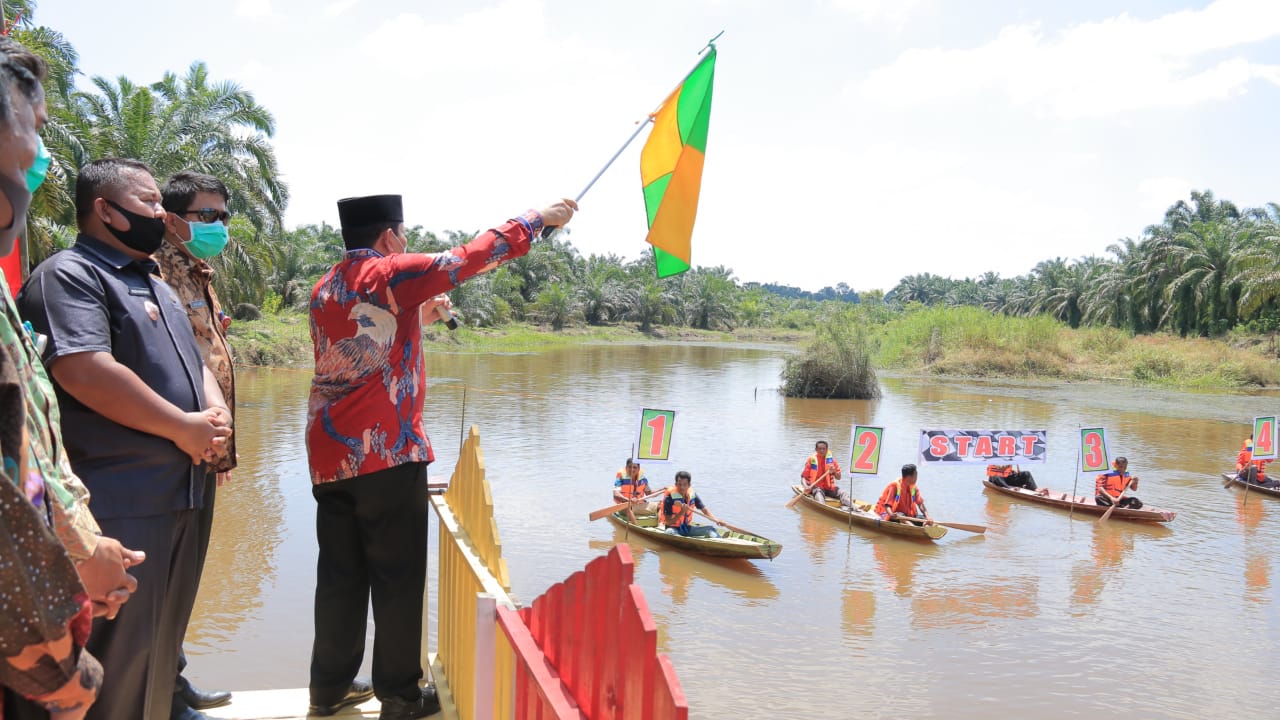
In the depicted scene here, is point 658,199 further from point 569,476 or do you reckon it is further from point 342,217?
point 569,476

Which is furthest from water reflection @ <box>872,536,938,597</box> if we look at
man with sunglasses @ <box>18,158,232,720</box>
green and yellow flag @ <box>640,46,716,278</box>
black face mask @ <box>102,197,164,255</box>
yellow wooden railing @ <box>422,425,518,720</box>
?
black face mask @ <box>102,197,164,255</box>

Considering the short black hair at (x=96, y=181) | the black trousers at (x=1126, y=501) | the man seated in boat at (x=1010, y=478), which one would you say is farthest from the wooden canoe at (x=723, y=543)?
the short black hair at (x=96, y=181)

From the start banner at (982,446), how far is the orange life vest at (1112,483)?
112cm

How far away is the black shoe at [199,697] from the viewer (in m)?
3.16

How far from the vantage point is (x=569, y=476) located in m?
15.7

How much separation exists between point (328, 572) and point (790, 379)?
27.1 m

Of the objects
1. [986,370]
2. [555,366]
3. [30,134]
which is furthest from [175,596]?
[986,370]

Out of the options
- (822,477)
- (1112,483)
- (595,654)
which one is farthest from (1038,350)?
(595,654)

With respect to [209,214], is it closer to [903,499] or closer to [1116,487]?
[903,499]

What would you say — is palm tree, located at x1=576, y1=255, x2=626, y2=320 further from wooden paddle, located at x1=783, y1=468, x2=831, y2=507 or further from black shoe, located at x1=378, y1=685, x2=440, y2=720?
black shoe, located at x1=378, y1=685, x2=440, y2=720

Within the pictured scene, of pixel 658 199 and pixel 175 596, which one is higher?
pixel 658 199

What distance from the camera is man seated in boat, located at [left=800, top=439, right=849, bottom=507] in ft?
45.4

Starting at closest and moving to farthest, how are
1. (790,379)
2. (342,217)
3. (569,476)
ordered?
(342,217) < (569,476) < (790,379)

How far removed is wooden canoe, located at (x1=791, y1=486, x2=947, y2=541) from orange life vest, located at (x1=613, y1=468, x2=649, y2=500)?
2730 mm
